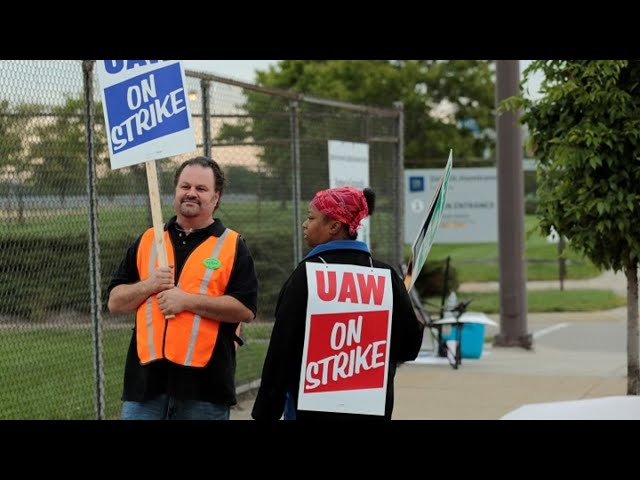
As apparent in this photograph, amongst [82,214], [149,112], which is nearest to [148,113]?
[149,112]

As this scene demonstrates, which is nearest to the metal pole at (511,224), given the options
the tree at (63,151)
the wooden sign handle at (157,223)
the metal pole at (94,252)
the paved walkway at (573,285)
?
the tree at (63,151)

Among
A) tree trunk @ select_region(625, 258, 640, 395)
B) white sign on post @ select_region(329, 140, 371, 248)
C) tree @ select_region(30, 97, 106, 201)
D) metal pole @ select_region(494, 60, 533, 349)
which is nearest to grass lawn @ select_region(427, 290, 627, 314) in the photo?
metal pole @ select_region(494, 60, 533, 349)

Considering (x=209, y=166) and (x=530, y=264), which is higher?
(x=209, y=166)

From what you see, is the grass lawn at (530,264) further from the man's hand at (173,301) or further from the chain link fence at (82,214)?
the man's hand at (173,301)

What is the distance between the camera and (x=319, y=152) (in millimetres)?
12477

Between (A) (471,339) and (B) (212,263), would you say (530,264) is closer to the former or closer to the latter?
(A) (471,339)

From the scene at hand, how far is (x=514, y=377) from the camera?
38.4ft

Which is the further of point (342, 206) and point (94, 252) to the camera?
point (94, 252)

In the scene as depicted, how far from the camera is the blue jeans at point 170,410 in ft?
16.4

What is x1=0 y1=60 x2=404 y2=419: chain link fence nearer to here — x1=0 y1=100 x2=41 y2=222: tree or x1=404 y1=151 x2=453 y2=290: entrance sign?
x1=0 y1=100 x2=41 y2=222: tree

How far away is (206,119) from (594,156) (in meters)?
3.08

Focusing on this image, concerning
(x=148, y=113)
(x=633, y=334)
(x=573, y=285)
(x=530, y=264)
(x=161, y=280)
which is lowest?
(x=573, y=285)

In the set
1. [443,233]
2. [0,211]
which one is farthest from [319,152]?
[443,233]
